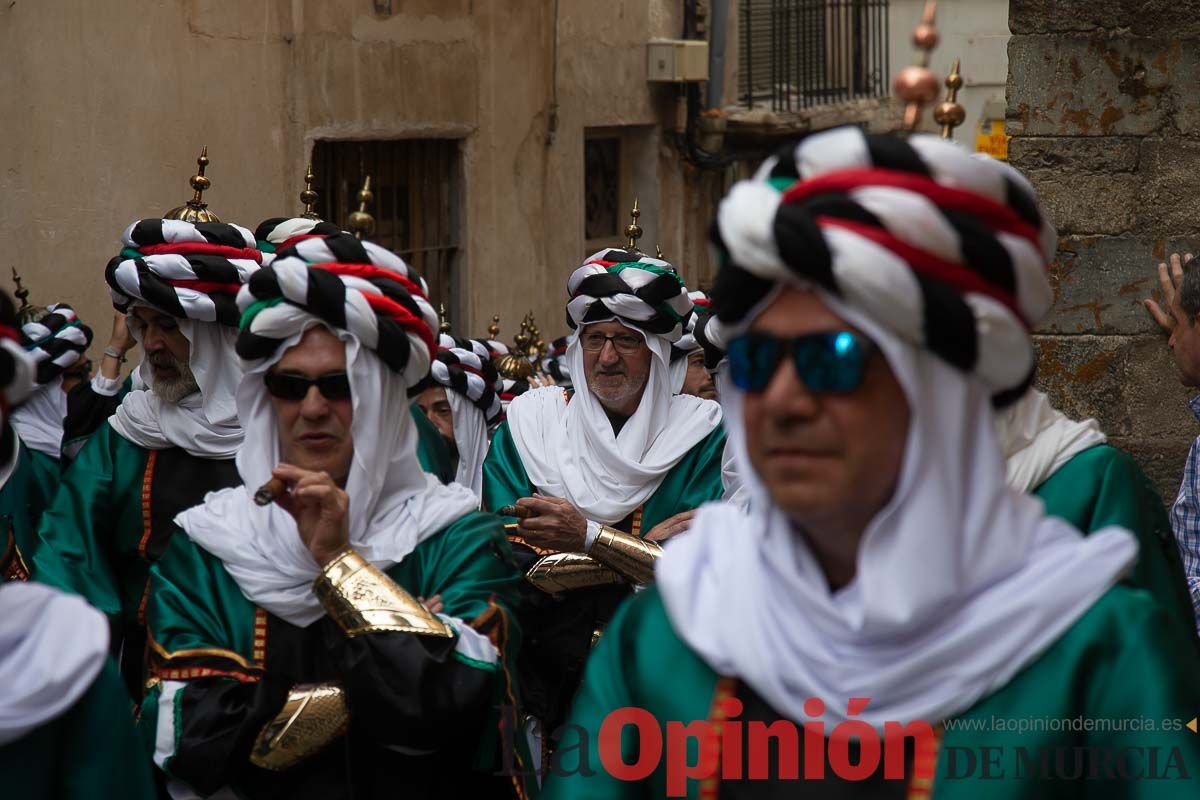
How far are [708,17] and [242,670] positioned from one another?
14.0m

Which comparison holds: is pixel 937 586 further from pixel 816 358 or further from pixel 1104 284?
pixel 1104 284

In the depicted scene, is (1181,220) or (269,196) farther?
(269,196)

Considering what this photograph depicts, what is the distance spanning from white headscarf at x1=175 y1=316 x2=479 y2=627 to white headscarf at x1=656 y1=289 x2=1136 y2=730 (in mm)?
1496

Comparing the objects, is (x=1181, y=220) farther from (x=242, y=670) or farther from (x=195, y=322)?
(x=242, y=670)

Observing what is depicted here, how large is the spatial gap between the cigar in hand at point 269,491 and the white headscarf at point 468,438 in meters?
4.03

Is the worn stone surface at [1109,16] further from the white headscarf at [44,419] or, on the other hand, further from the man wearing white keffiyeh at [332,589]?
the white headscarf at [44,419]

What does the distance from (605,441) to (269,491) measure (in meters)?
2.56

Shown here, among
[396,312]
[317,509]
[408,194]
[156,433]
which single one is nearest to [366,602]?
[317,509]

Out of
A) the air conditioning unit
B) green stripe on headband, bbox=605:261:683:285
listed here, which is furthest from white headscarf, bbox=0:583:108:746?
the air conditioning unit

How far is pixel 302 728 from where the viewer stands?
3.70 metres

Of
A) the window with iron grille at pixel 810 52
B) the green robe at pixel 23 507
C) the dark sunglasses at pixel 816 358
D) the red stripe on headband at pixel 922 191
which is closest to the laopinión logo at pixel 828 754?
the dark sunglasses at pixel 816 358

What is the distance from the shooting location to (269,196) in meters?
10.8

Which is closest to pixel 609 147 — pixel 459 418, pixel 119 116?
pixel 119 116

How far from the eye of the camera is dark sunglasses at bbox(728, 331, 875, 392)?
2551 millimetres
